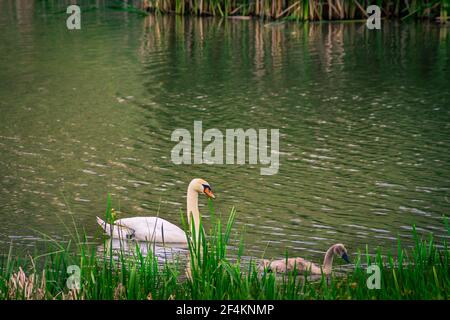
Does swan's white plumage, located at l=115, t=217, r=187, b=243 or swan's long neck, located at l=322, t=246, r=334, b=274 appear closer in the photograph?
swan's long neck, located at l=322, t=246, r=334, b=274

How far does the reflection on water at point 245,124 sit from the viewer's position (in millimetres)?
9672

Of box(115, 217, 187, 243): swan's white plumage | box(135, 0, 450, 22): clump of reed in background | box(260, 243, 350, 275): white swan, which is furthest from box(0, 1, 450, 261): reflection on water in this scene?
box(260, 243, 350, 275): white swan

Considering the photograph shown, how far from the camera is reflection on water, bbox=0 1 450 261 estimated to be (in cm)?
967

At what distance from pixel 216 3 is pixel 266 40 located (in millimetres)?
4401

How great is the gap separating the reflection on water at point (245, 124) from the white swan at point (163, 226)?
0.76 feet

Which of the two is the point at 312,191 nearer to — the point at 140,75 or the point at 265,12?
the point at 140,75

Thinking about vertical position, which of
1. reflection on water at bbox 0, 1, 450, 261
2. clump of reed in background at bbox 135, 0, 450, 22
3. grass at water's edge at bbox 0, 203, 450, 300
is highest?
clump of reed in background at bbox 135, 0, 450, 22

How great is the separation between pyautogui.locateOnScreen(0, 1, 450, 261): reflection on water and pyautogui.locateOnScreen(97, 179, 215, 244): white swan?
231 millimetres

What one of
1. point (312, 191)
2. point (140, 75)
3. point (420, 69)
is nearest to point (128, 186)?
point (312, 191)

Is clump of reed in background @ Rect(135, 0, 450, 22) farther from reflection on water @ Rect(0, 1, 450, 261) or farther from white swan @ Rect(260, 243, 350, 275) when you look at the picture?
white swan @ Rect(260, 243, 350, 275)

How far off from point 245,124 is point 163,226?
5.34 metres

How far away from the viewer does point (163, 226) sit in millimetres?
8750

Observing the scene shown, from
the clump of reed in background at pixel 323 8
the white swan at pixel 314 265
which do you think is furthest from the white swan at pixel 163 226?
the clump of reed in background at pixel 323 8

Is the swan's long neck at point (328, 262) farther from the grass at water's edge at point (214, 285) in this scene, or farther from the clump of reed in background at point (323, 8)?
the clump of reed in background at point (323, 8)
